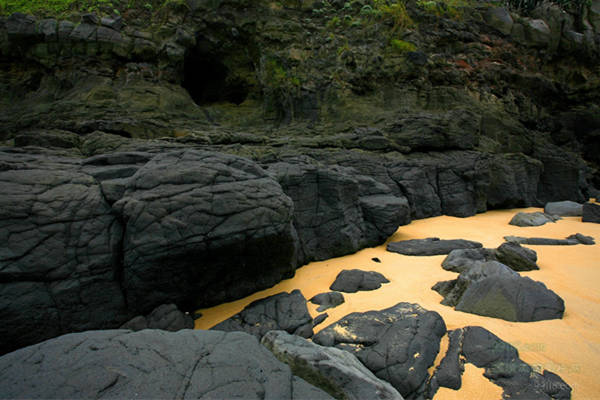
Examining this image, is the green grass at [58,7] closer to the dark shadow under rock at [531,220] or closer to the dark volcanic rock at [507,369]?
the dark volcanic rock at [507,369]

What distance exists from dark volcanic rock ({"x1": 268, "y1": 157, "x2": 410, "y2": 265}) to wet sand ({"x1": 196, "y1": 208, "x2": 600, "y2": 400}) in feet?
0.94

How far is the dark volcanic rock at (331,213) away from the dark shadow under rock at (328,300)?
152 cm

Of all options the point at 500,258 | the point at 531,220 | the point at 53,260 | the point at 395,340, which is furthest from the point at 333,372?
the point at 531,220

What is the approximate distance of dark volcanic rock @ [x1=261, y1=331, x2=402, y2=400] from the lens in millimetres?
1950

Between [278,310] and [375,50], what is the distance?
45.4 feet

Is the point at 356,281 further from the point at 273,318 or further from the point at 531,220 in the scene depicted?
the point at 531,220

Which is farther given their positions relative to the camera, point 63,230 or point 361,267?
point 361,267

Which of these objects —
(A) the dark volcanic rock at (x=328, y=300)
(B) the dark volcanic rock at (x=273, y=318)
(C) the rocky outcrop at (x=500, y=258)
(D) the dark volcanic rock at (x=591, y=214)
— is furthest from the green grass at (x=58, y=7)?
(D) the dark volcanic rock at (x=591, y=214)

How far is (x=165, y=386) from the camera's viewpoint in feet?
5.37

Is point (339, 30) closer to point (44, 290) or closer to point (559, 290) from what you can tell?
point (559, 290)

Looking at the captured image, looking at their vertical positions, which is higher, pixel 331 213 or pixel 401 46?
pixel 401 46

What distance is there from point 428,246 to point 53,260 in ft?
20.0

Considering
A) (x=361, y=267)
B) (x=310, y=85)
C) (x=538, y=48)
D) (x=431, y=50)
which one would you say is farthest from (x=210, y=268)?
(x=538, y=48)

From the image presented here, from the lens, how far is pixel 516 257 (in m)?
4.48
